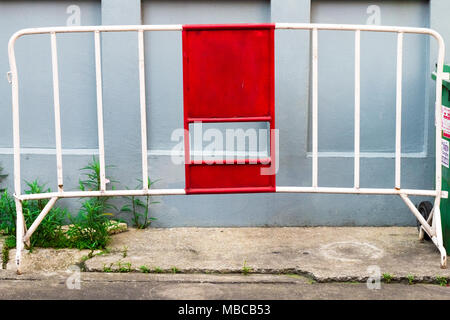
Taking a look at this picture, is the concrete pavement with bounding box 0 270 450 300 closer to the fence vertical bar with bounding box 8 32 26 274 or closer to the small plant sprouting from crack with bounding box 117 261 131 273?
the small plant sprouting from crack with bounding box 117 261 131 273

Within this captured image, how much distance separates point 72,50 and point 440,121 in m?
3.02

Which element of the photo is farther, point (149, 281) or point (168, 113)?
point (168, 113)

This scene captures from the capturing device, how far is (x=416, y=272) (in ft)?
16.5

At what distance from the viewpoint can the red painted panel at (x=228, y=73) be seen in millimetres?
4992

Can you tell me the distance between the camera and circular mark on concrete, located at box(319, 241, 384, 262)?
5363 millimetres

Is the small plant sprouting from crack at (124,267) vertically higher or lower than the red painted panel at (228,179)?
lower

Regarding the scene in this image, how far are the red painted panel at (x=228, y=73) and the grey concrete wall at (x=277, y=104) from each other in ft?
3.24

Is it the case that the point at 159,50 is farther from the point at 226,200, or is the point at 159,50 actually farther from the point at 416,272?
the point at 416,272

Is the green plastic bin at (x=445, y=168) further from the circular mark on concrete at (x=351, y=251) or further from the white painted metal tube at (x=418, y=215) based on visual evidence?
the circular mark on concrete at (x=351, y=251)

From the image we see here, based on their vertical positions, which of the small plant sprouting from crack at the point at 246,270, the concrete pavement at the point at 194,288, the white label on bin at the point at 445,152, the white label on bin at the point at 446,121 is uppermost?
the white label on bin at the point at 446,121

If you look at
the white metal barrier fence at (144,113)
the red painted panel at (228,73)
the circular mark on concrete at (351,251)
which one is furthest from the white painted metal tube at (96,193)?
the circular mark on concrete at (351,251)

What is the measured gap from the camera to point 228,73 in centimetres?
502
